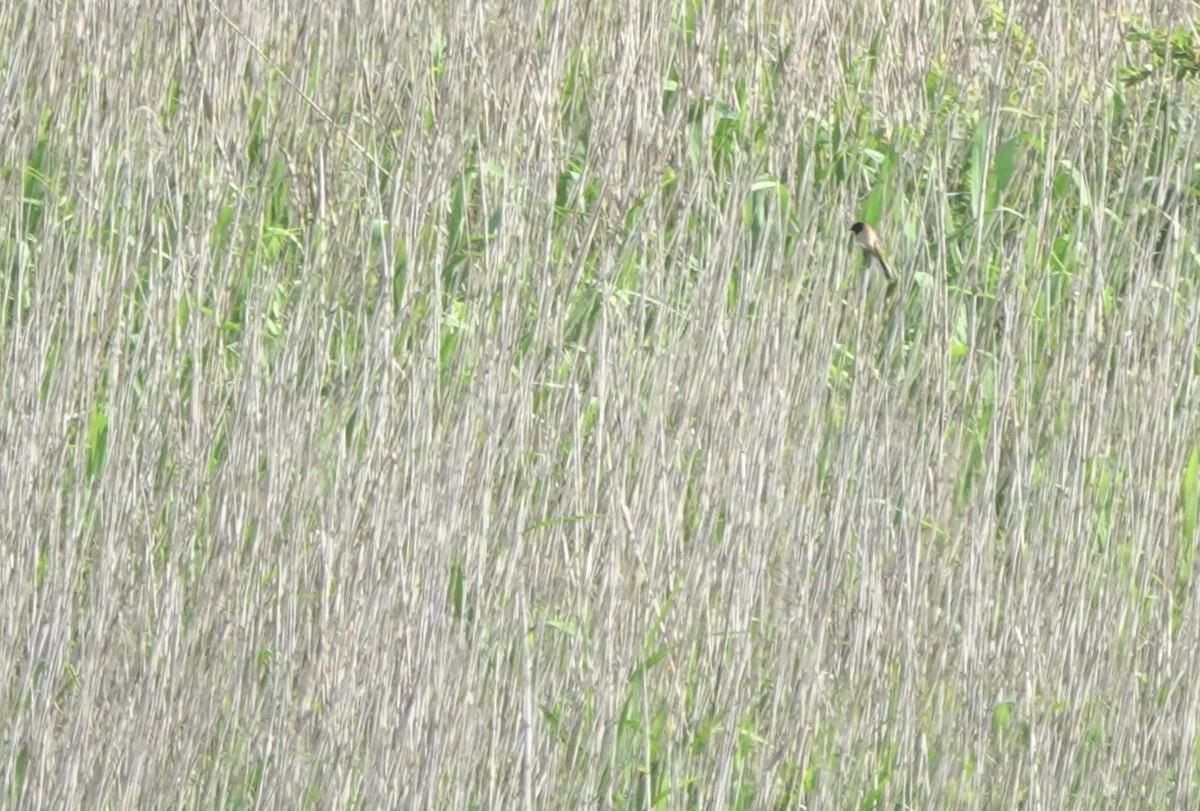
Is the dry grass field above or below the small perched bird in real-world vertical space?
below

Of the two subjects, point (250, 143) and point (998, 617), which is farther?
point (250, 143)

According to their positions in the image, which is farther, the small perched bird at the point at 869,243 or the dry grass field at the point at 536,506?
the small perched bird at the point at 869,243

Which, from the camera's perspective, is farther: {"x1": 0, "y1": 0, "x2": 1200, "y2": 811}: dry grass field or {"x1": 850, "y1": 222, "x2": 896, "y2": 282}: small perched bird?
{"x1": 850, "y1": 222, "x2": 896, "y2": 282}: small perched bird

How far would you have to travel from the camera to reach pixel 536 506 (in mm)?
2420

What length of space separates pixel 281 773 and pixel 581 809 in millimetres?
357

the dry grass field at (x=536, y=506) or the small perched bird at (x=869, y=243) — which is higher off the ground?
the small perched bird at (x=869, y=243)

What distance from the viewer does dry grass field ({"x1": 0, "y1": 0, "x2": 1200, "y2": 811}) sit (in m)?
2.12

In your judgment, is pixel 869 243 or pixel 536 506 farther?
pixel 869 243

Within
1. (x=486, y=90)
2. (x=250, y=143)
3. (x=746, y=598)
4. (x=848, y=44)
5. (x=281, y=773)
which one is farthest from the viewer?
(x=848, y=44)

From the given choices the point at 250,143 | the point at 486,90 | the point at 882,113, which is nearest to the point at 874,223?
the point at 882,113

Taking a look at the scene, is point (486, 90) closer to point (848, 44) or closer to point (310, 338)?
point (310, 338)

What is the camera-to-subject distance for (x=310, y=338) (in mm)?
2504

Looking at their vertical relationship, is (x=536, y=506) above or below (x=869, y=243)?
below

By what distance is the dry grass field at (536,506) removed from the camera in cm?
212
